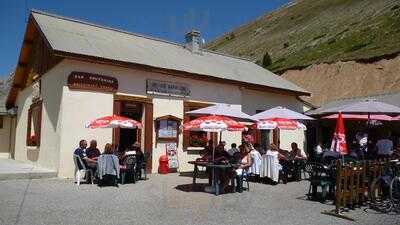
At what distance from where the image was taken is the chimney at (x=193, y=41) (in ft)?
72.3

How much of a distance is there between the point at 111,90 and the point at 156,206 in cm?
669

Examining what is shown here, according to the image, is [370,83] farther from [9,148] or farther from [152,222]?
[152,222]

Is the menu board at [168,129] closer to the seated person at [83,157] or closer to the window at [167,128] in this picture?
the window at [167,128]

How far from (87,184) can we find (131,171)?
125cm

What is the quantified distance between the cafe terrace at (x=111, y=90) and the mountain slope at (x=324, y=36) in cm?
2006

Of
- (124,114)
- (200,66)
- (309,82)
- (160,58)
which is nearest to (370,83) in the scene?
(309,82)

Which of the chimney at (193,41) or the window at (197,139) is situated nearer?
the window at (197,139)

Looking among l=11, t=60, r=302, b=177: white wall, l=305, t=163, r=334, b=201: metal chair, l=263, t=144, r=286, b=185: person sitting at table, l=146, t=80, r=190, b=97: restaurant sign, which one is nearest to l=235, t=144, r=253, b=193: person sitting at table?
l=263, t=144, r=286, b=185: person sitting at table

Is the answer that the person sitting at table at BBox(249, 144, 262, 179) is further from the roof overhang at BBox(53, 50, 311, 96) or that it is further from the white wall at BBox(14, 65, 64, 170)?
the white wall at BBox(14, 65, 64, 170)

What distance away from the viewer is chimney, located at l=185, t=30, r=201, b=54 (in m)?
22.0

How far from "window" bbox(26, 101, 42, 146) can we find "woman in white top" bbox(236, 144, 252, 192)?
804 centimetres

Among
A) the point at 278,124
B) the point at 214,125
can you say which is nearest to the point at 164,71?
the point at 278,124

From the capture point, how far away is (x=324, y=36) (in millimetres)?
56406

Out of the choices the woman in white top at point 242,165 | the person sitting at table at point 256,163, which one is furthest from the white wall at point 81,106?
the woman in white top at point 242,165
